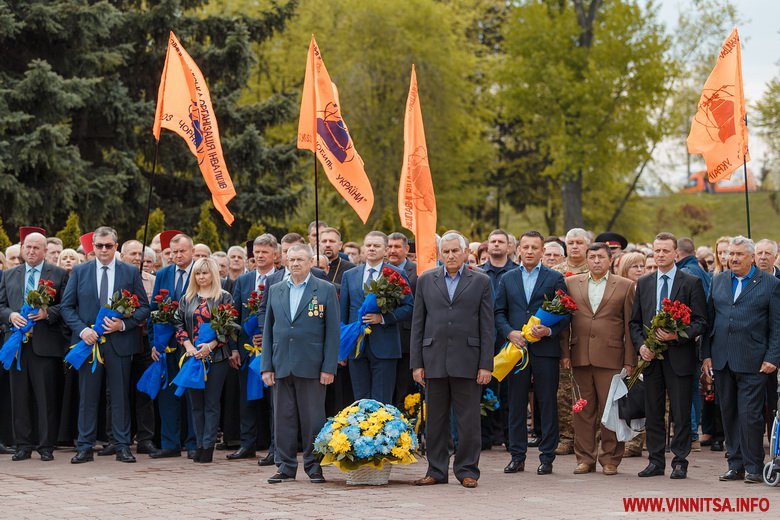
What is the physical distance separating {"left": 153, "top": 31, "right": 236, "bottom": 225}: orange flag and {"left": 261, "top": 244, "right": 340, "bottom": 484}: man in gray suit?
2.89 metres

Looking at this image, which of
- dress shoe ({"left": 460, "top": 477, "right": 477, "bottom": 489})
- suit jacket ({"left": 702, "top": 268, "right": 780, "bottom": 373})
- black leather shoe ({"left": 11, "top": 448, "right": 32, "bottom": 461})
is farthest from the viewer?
black leather shoe ({"left": 11, "top": 448, "right": 32, "bottom": 461})

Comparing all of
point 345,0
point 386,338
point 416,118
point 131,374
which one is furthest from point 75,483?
point 345,0

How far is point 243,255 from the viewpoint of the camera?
46.2ft

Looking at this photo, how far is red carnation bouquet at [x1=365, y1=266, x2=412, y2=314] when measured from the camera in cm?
1138

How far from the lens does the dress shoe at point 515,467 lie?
1091cm

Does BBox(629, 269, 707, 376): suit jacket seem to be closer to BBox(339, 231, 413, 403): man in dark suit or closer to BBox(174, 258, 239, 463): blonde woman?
BBox(339, 231, 413, 403): man in dark suit

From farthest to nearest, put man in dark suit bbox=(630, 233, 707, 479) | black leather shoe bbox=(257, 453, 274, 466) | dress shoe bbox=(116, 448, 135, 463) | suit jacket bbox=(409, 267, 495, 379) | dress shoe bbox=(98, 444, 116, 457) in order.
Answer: dress shoe bbox=(98, 444, 116, 457) → dress shoe bbox=(116, 448, 135, 463) → black leather shoe bbox=(257, 453, 274, 466) → man in dark suit bbox=(630, 233, 707, 479) → suit jacket bbox=(409, 267, 495, 379)

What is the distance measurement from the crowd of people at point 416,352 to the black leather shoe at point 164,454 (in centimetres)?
2

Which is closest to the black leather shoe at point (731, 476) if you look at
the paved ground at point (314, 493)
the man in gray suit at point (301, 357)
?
the paved ground at point (314, 493)

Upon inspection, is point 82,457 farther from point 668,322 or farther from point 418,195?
point 668,322

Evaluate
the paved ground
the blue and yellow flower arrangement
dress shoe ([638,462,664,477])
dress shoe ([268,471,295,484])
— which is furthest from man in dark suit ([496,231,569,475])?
dress shoe ([268,471,295,484])

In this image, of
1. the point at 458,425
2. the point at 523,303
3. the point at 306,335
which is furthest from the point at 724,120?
the point at 306,335

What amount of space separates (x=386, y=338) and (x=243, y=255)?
10.3ft

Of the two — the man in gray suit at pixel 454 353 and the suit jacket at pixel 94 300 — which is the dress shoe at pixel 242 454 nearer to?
the suit jacket at pixel 94 300
